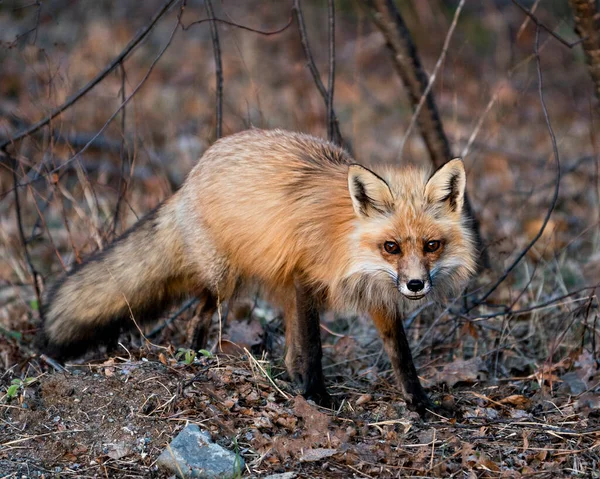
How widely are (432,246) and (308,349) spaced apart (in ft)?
3.26

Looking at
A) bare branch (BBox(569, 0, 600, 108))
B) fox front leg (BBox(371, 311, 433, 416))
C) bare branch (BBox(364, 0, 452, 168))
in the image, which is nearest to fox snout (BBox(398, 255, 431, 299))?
fox front leg (BBox(371, 311, 433, 416))

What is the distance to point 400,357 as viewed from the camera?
4.39m

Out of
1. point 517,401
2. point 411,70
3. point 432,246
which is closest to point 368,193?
point 432,246

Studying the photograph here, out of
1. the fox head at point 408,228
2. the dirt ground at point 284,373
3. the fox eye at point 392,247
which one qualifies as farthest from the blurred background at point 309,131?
the fox eye at point 392,247

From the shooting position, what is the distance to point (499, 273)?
6164 mm

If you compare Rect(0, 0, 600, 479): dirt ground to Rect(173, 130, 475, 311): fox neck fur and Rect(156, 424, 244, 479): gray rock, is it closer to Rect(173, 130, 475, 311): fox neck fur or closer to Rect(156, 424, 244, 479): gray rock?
Rect(156, 424, 244, 479): gray rock

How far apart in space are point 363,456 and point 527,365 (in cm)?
208

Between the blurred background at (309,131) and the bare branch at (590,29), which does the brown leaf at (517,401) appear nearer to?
the blurred background at (309,131)

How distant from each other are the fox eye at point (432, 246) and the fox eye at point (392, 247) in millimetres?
149

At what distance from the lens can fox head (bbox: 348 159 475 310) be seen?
393 centimetres

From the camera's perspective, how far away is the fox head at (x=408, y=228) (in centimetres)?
393

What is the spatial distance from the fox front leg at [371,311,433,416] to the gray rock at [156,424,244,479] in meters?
1.26

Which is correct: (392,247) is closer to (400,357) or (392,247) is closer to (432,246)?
(432,246)

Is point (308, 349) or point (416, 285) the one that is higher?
point (416, 285)
